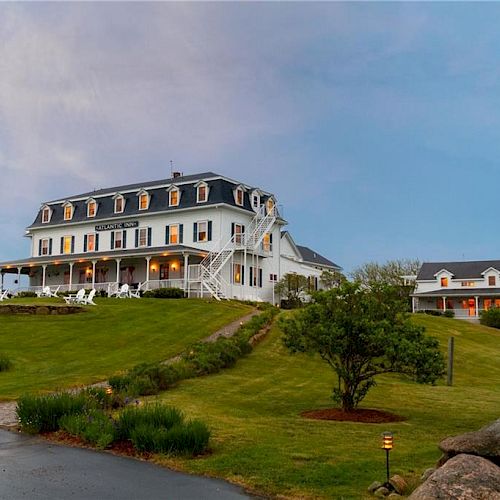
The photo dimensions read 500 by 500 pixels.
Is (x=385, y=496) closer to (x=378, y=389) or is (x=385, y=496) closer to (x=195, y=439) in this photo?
(x=195, y=439)

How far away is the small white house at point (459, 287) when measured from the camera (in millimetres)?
55031

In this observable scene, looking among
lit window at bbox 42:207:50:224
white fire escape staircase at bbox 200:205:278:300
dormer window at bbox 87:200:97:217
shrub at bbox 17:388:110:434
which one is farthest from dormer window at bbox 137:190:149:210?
shrub at bbox 17:388:110:434

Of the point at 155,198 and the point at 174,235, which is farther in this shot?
the point at 155,198

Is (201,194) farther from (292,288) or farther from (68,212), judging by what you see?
(68,212)

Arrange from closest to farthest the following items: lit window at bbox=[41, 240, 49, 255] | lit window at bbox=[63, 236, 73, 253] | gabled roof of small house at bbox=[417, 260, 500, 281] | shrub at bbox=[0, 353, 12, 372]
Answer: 1. shrub at bbox=[0, 353, 12, 372]
2. lit window at bbox=[63, 236, 73, 253]
3. lit window at bbox=[41, 240, 49, 255]
4. gabled roof of small house at bbox=[417, 260, 500, 281]

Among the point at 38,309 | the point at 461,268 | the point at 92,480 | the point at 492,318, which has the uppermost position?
the point at 461,268

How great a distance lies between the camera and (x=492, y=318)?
45.0 meters

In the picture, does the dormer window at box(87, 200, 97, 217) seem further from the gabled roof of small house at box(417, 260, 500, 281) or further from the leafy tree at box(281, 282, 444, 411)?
the leafy tree at box(281, 282, 444, 411)

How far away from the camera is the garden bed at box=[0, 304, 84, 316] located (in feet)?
103

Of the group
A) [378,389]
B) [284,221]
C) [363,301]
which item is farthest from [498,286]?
[363,301]

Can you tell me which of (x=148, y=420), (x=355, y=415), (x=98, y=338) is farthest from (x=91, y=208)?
(x=148, y=420)

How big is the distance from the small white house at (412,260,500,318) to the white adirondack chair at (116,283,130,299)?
29.6 m

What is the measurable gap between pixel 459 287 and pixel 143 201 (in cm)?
3164

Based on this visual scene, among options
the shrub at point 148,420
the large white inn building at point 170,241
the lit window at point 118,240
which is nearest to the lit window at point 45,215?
the large white inn building at point 170,241
